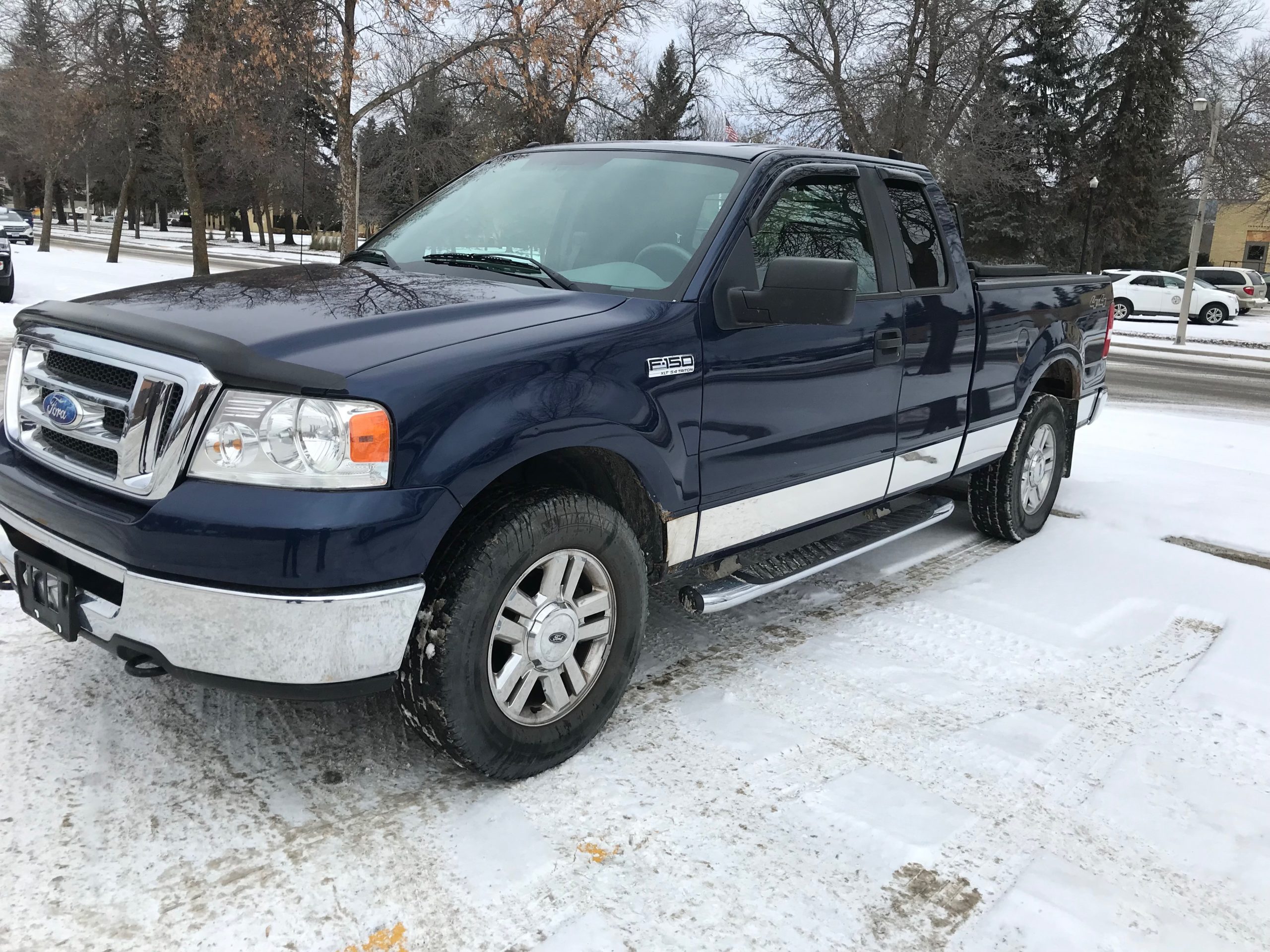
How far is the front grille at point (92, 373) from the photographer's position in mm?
2555

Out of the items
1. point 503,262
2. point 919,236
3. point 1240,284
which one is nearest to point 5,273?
point 503,262

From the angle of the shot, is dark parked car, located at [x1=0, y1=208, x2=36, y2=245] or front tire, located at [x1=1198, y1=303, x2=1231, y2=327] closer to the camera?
front tire, located at [x1=1198, y1=303, x2=1231, y2=327]

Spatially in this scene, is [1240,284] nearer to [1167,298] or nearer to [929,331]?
[1167,298]

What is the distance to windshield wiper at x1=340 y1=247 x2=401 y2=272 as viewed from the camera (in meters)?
3.79

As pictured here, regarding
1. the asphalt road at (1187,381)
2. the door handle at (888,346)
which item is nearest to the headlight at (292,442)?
the door handle at (888,346)

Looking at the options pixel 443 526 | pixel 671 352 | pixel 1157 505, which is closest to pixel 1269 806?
pixel 671 352

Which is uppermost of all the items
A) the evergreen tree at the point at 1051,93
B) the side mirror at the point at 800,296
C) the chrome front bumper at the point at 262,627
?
the evergreen tree at the point at 1051,93

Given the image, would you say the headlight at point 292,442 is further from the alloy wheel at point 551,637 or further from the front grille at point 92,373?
the alloy wheel at point 551,637

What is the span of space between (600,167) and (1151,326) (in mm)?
30087

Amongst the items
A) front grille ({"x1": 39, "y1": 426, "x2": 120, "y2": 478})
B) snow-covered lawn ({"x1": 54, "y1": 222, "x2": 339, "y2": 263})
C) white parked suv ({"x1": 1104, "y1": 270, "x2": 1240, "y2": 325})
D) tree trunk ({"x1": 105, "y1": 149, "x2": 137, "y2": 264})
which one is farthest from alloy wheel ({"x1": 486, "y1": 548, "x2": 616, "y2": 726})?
snow-covered lawn ({"x1": 54, "y1": 222, "x2": 339, "y2": 263})

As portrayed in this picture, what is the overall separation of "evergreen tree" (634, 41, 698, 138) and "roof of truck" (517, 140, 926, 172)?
154ft

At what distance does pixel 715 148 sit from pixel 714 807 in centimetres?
239

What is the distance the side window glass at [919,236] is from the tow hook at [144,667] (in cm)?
321

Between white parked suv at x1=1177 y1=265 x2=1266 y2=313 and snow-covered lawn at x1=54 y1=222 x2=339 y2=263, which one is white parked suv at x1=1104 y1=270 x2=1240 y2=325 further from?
snow-covered lawn at x1=54 y1=222 x2=339 y2=263
